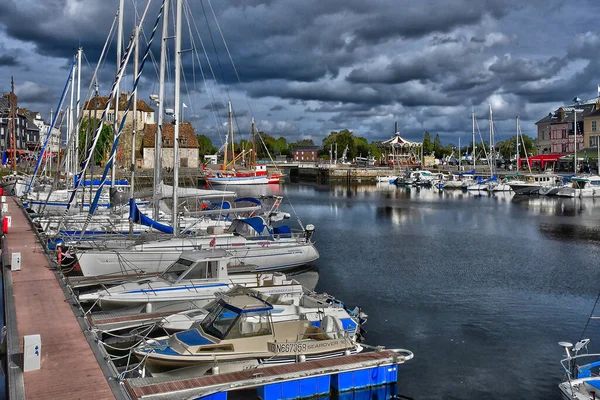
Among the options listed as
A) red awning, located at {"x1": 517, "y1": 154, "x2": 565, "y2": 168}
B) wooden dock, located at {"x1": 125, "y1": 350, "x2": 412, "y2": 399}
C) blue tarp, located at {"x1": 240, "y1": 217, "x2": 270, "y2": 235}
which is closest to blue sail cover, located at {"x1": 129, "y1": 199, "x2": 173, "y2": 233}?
blue tarp, located at {"x1": 240, "y1": 217, "x2": 270, "y2": 235}

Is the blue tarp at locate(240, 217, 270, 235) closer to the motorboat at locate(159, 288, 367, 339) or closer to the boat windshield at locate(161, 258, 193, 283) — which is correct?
the boat windshield at locate(161, 258, 193, 283)

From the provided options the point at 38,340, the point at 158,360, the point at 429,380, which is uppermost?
the point at 38,340

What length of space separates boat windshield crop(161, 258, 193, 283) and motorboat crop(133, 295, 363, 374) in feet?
21.1

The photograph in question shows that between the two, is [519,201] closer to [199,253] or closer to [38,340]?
[199,253]

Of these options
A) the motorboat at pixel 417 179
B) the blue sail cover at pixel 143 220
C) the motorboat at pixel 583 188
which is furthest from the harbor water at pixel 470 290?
the motorboat at pixel 417 179

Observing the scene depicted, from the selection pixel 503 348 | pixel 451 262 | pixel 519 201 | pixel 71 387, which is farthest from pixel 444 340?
pixel 519 201

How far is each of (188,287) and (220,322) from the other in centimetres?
704

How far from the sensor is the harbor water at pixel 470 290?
20500 millimetres

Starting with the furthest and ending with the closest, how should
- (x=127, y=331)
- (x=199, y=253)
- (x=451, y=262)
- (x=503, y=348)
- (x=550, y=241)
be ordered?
(x=550, y=241) < (x=451, y=262) < (x=199, y=253) < (x=503, y=348) < (x=127, y=331)

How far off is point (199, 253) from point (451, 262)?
21867mm

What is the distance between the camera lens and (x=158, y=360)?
656 inches

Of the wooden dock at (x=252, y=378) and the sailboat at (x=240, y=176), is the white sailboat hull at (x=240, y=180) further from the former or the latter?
the wooden dock at (x=252, y=378)

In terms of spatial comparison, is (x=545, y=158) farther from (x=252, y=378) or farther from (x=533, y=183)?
(x=252, y=378)

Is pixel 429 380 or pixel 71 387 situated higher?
pixel 71 387
